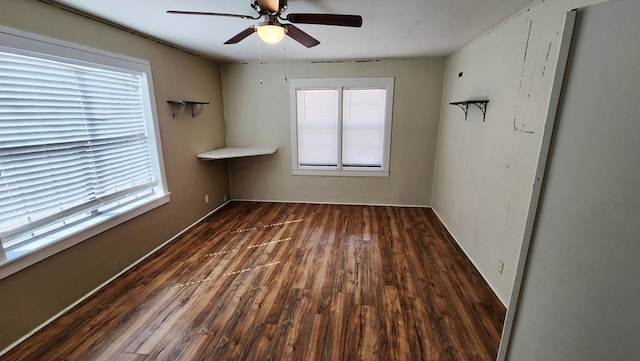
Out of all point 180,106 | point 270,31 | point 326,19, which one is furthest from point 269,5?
point 180,106

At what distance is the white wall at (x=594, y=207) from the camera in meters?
0.85

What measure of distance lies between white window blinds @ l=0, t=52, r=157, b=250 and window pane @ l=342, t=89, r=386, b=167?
2.82 meters

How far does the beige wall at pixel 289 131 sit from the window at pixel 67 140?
174cm

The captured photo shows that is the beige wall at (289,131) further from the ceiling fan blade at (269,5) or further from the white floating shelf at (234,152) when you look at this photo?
the ceiling fan blade at (269,5)

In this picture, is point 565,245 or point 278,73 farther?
point 278,73

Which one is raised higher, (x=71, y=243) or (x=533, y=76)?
(x=533, y=76)

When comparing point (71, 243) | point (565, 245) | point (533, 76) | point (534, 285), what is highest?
point (533, 76)

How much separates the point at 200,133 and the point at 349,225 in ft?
8.34

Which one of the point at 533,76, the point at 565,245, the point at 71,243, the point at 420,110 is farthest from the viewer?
the point at 420,110

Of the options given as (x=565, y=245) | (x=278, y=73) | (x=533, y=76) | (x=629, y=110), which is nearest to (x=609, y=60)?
(x=629, y=110)

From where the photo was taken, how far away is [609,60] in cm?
91

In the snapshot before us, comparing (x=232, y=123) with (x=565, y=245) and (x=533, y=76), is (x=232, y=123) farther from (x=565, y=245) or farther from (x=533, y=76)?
(x=565, y=245)

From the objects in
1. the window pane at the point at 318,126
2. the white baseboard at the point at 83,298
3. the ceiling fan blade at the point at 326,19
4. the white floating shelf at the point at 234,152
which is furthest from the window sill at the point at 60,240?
the window pane at the point at 318,126

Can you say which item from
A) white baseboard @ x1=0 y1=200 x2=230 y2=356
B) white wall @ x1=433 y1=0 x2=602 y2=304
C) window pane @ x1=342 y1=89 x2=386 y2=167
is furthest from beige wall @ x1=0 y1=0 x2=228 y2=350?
white wall @ x1=433 y1=0 x2=602 y2=304
